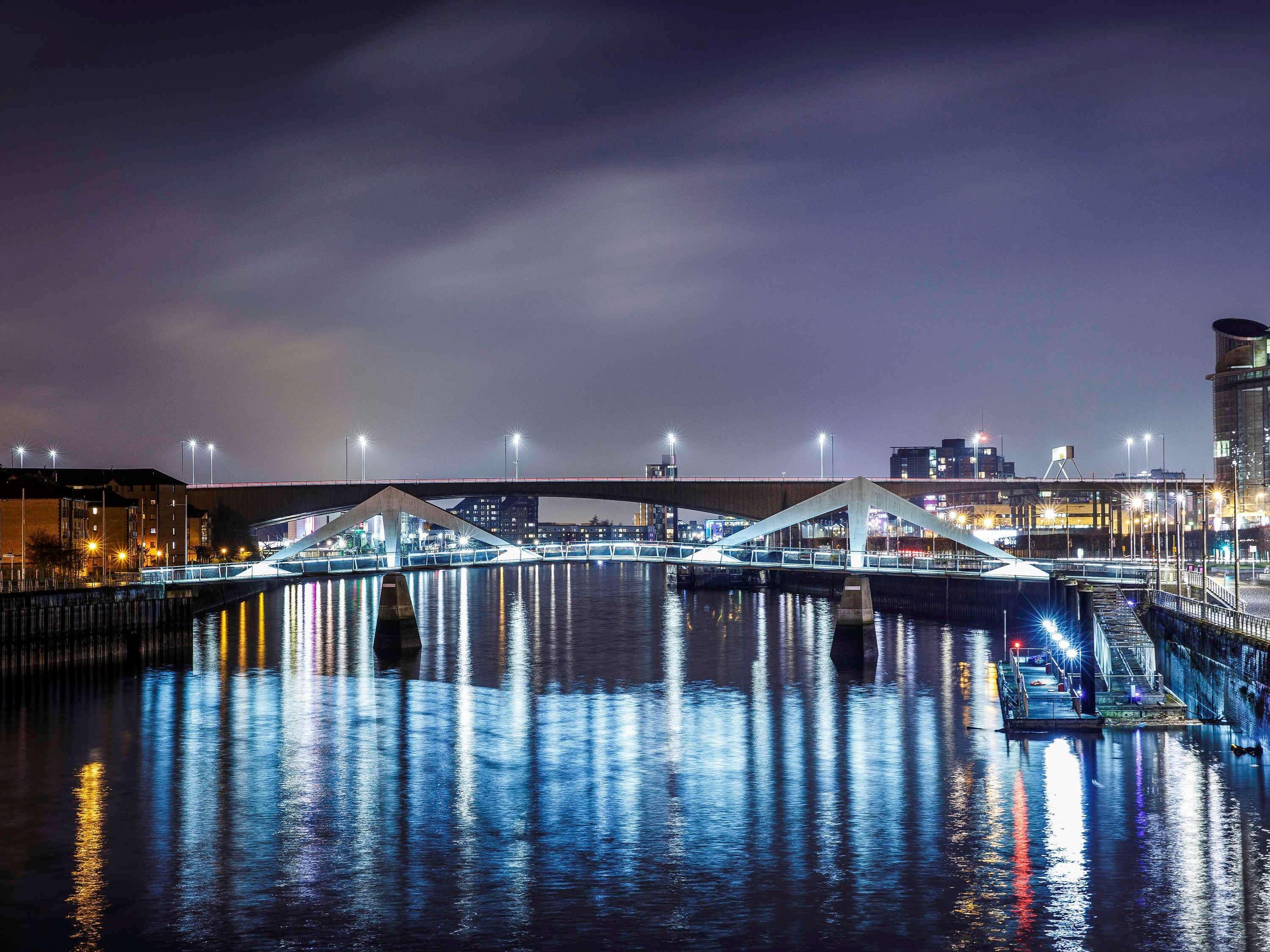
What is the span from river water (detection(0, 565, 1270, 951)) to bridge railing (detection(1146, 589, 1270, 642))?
15.2 feet

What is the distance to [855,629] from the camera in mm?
81812

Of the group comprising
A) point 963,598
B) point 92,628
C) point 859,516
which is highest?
point 859,516

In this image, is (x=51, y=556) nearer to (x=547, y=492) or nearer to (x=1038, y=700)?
(x=547, y=492)

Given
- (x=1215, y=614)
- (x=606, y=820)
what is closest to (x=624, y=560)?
(x=1215, y=614)

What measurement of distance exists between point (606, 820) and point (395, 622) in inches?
1846

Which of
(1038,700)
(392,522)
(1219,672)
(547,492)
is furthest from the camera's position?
(547,492)

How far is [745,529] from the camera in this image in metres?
95.7

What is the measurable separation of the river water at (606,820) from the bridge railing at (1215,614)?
462cm

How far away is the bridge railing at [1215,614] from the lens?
157 ft

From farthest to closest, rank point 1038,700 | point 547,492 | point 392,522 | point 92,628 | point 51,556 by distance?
point 547,492
point 51,556
point 392,522
point 92,628
point 1038,700

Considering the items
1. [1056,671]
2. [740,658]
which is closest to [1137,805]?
[1056,671]

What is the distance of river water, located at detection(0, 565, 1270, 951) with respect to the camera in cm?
3266

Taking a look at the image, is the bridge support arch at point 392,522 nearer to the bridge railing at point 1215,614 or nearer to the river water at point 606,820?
the river water at point 606,820

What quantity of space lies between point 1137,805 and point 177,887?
29626mm
